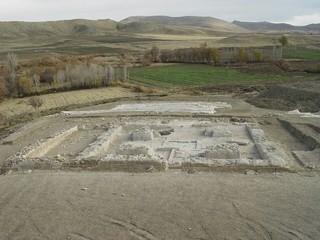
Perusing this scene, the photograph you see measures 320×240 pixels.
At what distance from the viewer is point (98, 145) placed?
619 inches

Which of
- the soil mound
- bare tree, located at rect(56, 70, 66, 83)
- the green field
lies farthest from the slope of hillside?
the soil mound

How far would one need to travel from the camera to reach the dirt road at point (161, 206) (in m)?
8.90

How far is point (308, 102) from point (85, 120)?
13691mm

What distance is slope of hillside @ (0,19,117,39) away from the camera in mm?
139750

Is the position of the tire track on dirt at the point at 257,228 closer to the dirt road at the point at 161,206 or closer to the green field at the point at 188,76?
the dirt road at the point at 161,206

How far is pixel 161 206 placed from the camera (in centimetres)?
1004

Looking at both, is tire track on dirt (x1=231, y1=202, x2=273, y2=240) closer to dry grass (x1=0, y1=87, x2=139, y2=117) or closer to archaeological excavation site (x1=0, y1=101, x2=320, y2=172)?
archaeological excavation site (x1=0, y1=101, x2=320, y2=172)

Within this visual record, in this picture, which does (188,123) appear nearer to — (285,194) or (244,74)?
(285,194)

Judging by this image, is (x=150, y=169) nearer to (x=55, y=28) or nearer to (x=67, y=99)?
(x=67, y=99)

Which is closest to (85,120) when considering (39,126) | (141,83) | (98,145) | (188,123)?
(39,126)

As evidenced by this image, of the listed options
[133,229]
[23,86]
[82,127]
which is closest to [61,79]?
[23,86]

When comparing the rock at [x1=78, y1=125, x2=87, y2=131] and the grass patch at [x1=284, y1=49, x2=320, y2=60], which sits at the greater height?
the grass patch at [x1=284, y1=49, x2=320, y2=60]

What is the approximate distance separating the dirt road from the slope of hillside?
4965 inches

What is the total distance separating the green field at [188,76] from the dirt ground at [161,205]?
29618 millimetres
